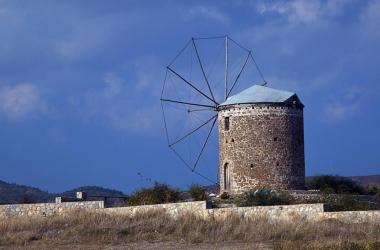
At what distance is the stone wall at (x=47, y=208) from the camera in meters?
25.7

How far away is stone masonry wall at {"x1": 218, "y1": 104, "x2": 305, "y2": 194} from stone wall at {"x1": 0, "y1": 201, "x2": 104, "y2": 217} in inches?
283

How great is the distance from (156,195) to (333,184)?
960 centimetres

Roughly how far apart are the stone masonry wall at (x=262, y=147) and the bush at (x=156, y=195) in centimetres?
256

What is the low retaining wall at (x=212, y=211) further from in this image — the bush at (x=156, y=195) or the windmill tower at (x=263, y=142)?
the windmill tower at (x=263, y=142)

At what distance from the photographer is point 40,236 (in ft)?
68.4

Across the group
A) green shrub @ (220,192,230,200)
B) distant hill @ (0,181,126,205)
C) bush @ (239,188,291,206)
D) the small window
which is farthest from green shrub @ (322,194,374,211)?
distant hill @ (0,181,126,205)

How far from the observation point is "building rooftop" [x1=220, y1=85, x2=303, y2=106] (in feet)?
102

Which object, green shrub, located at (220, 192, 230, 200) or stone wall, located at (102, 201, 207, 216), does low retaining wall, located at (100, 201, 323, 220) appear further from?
green shrub, located at (220, 192, 230, 200)

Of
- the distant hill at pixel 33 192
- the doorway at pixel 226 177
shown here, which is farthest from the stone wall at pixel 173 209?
the distant hill at pixel 33 192

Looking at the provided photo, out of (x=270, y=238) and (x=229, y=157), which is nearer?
(x=270, y=238)

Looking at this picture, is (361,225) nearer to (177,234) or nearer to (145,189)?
(177,234)

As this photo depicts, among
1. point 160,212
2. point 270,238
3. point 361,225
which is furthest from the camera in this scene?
point 160,212

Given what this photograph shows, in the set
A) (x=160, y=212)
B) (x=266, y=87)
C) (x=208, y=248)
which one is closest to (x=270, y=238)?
(x=208, y=248)

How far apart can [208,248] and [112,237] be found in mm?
3196
